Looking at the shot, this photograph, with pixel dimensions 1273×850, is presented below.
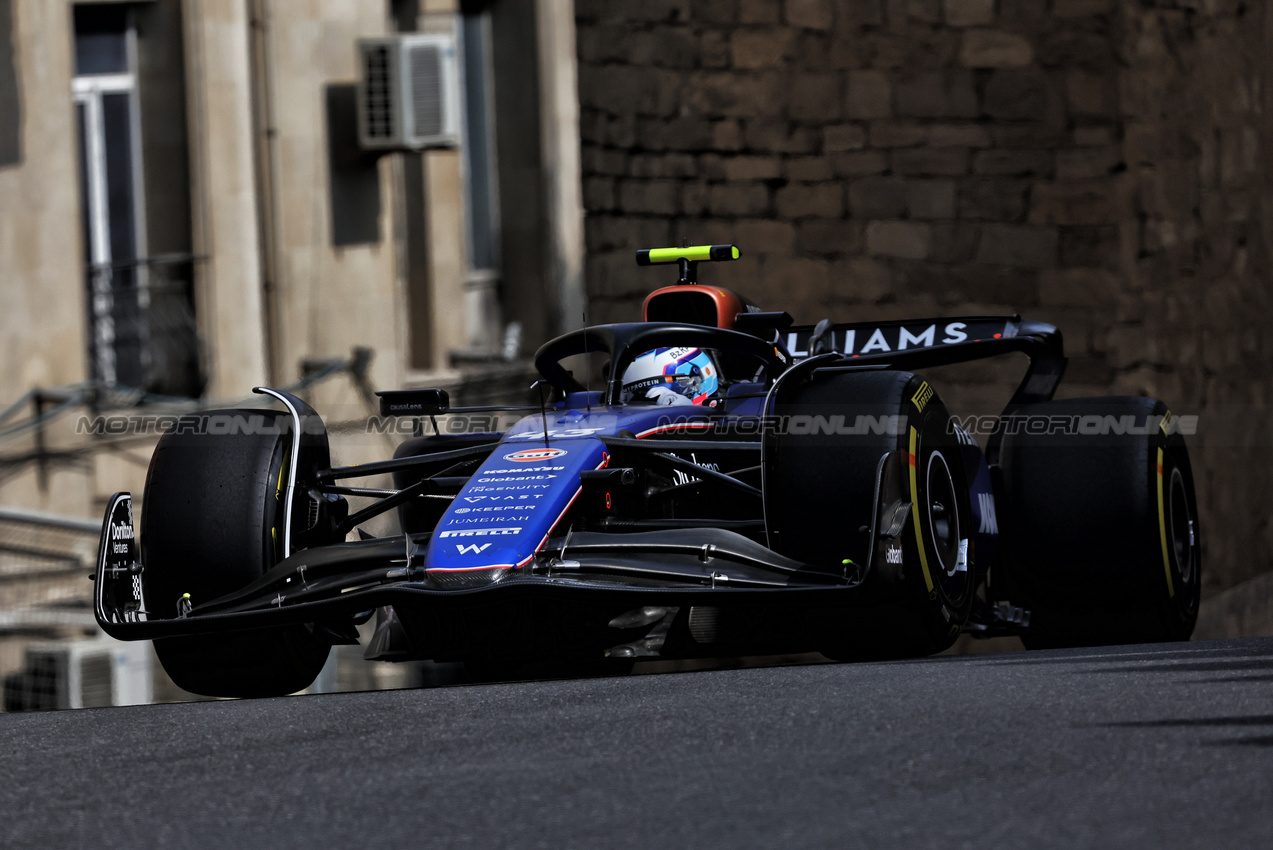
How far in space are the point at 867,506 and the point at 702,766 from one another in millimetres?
1687

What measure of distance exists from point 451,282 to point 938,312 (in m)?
4.48

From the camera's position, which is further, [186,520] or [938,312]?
[938,312]

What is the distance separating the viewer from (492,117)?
15156 mm

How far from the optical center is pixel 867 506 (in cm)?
493

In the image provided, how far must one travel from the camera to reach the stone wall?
10805 mm

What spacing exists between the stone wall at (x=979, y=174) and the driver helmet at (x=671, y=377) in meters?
4.38

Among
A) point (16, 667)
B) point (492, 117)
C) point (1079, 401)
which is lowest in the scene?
point (16, 667)

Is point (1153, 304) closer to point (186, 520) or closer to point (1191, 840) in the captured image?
point (186, 520)

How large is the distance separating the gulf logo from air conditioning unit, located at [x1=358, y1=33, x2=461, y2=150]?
7.89 meters

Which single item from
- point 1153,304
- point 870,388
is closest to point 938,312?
point 1153,304

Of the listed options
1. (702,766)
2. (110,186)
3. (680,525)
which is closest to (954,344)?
(680,525)

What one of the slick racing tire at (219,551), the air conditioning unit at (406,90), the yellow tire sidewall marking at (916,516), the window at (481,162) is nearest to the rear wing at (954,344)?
the yellow tire sidewall marking at (916,516)

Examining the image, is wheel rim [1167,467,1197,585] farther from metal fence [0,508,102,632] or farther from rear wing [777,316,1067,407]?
metal fence [0,508,102,632]

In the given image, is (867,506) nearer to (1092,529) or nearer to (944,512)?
(944,512)
